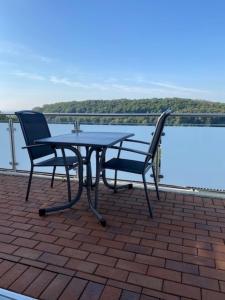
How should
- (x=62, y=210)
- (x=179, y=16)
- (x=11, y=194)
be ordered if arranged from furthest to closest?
1. (x=179, y=16)
2. (x=11, y=194)
3. (x=62, y=210)

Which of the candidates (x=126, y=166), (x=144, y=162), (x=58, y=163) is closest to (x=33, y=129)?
(x=58, y=163)

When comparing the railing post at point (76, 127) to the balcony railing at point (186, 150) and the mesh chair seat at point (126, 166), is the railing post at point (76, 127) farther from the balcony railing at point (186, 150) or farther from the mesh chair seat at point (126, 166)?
the mesh chair seat at point (126, 166)

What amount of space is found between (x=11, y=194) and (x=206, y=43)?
978cm

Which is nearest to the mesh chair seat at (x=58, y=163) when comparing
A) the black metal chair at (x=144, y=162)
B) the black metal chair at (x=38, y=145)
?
the black metal chair at (x=38, y=145)

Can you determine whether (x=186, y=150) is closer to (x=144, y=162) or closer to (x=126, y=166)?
(x=144, y=162)

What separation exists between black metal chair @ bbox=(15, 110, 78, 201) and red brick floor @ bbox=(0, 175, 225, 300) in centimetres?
42

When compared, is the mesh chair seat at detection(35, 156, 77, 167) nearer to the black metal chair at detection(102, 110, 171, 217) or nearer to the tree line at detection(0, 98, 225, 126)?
the black metal chair at detection(102, 110, 171, 217)

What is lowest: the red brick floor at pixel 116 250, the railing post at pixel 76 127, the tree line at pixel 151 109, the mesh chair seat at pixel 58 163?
the red brick floor at pixel 116 250

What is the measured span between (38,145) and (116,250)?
143 centimetres

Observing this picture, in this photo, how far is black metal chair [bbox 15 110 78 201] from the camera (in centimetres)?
315

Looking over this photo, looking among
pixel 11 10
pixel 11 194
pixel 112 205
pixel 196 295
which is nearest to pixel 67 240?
pixel 112 205

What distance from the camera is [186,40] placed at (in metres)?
10.5

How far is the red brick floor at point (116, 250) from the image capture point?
1.74m

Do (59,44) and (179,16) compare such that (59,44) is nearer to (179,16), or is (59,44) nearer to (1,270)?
(179,16)
